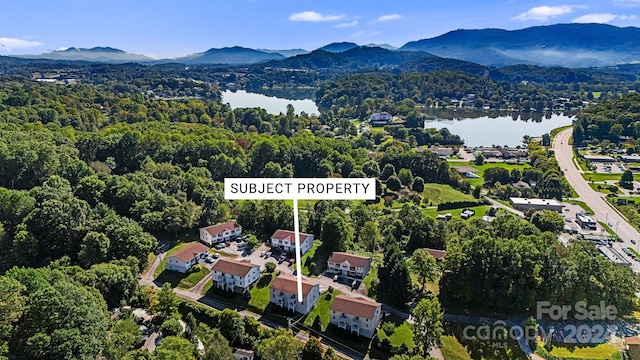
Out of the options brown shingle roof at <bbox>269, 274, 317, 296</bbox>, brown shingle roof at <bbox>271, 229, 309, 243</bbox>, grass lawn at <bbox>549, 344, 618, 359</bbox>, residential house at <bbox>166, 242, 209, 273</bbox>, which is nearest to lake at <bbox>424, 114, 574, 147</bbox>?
brown shingle roof at <bbox>271, 229, 309, 243</bbox>

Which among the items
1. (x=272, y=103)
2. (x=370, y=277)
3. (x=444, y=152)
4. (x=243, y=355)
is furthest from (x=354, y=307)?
(x=272, y=103)

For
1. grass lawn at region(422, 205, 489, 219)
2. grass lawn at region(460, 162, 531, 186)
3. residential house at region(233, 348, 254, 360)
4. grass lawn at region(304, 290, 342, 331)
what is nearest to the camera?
residential house at region(233, 348, 254, 360)

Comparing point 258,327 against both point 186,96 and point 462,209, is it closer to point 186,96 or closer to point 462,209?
point 462,209

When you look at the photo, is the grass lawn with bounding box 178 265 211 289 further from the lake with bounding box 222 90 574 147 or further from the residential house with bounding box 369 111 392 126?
the residential house with bounding box 369 111 392 126

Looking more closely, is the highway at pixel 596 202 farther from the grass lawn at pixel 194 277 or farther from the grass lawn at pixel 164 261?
the grass lawn at pixel 164 261

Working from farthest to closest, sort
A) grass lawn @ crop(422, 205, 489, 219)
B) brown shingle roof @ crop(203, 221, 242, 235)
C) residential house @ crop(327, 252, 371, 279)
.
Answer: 1. grass lawn @ crop(422, 205, 489, 219)
2. brown shingle roof @ crop(203, 221, 242, 235)
3. residential house @ crop(327, 252, 371, 279)

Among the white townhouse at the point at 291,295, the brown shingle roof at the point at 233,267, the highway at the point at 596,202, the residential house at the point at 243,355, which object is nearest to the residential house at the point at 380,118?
the highway at the point at 596,202
